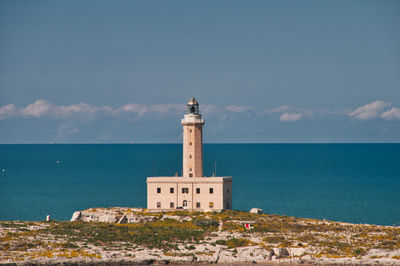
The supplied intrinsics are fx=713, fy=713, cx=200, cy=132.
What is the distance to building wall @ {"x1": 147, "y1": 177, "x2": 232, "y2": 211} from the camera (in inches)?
2889

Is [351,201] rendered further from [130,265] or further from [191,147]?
[130,265]

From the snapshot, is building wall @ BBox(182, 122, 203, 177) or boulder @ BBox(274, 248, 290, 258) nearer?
boulder @ BBox(274, 248, 290, 258)

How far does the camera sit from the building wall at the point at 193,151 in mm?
75625

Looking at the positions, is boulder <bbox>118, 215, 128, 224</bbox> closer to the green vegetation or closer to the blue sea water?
the green vegetation

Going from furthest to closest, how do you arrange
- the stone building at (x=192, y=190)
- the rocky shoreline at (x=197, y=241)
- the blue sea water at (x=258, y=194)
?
1. the blue sea water at (x=258, y=194)
2. the stone building at (x=192, y=190)
3. the rocky shoreline at (x=197, y=241)

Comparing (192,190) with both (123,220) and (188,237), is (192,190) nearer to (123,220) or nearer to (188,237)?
(123,220)

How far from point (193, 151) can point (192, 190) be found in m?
4.39

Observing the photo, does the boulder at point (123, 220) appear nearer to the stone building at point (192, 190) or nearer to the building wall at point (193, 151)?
the stone building at point (192, 190)

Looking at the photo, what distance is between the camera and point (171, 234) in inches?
2400

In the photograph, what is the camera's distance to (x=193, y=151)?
75.7 m

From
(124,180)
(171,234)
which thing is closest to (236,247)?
(171,234)

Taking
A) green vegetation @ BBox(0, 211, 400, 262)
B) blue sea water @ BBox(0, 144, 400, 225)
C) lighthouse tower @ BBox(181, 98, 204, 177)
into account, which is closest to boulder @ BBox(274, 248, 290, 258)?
green vegetation @ BBox(0, 211, 400, 262)

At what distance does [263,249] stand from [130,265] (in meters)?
10.6

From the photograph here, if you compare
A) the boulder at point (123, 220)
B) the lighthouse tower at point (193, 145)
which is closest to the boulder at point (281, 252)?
the boulder at point (123, 220)
